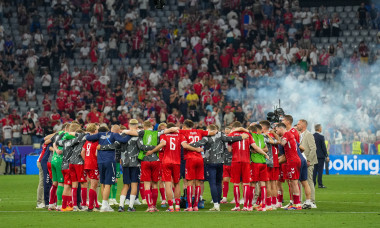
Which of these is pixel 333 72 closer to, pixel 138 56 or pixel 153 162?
pixel 138 56

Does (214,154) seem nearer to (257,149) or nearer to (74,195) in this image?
(257,149)

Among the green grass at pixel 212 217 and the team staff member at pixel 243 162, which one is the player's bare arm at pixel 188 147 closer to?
the team staff member at pixel 243 162

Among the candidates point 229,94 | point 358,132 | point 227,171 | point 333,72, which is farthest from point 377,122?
point 227,171

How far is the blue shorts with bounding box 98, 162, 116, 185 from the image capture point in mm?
18719

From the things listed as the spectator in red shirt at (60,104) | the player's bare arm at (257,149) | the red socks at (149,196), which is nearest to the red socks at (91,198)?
the red socks at (149,196)

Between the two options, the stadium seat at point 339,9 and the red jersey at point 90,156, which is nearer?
the red jersey at point 90,156

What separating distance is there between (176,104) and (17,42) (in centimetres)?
1193

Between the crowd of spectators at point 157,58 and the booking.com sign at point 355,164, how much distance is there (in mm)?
995

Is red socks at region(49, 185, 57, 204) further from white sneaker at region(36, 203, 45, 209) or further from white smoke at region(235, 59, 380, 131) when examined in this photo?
white smoke at region(235, 59, 380, 131)

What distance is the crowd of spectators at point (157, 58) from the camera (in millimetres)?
39406

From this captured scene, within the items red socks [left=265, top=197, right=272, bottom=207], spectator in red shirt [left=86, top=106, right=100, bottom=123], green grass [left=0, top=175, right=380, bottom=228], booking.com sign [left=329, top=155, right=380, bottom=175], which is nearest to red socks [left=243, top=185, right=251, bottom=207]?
green grass [left=0, top=175, right=380, bottom=228]

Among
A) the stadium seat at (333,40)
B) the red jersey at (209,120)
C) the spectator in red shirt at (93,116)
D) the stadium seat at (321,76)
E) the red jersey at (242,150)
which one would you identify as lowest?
the red jersey at (242,150)

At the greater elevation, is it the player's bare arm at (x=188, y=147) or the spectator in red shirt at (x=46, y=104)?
the spectator in red shirt at (x=46, y=104)

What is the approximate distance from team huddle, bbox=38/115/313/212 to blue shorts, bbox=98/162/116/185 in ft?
0.08
